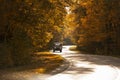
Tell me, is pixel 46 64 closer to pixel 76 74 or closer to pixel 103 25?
pixel 76 74

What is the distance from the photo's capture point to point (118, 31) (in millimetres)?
56438

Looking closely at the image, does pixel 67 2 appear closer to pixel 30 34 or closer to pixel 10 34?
pixel 30 34

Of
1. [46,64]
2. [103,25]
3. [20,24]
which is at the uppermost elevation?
[103,25]

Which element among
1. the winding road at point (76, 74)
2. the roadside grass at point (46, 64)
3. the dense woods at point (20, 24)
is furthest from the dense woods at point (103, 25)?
the winding road at point (76, 74)

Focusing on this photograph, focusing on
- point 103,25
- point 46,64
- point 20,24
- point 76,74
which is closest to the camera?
point 76,74

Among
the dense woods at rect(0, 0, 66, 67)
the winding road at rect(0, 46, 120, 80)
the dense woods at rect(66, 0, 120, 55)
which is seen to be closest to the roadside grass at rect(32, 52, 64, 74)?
the winding road at rect(0, 46, 120, 80)

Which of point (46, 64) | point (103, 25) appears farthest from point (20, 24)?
point (103, 25)

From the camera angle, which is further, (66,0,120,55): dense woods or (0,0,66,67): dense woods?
(66,0,120,55): dense woods

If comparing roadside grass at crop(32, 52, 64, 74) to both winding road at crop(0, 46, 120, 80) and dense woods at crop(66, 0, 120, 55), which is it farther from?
dense woods at crop(66, 0, 120, 55)

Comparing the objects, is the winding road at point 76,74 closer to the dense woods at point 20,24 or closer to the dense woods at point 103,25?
the dense woods at point 20,24

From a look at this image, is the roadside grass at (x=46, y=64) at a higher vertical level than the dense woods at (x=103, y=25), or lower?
lower

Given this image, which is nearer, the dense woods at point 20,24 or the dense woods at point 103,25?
the dense woods at point 20,24

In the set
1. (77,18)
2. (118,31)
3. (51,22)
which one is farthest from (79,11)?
(51,22)

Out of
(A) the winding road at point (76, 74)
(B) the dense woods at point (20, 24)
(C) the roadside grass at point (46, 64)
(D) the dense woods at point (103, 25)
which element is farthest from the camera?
(D) the dense woods at point (103, 25)
